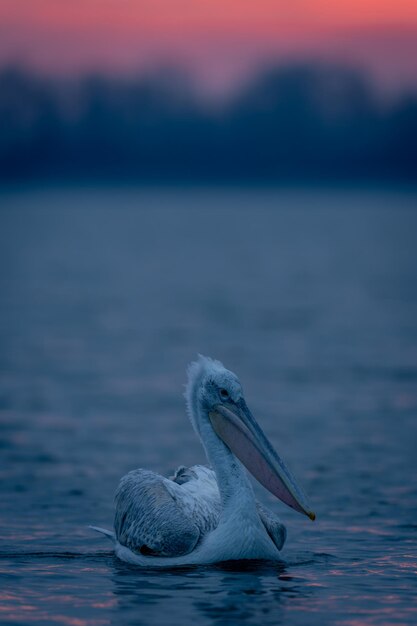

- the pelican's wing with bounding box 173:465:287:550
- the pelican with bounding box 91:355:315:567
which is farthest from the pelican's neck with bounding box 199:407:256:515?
the pelican's wing with bounding box 173:465:287:550

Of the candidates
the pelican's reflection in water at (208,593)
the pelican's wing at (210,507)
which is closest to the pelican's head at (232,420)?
the pelican's wing at (210,507)

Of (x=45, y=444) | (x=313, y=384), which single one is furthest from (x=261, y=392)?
(x=45, y=444)

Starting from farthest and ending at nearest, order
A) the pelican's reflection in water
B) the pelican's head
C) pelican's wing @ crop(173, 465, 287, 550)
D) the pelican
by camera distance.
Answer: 1. pelican's wing @ crop(173, 465, 287, 550)
2. the pelican's head
3. the pelican
4. the pelican's reflection in water

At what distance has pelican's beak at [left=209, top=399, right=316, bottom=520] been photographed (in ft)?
26.0

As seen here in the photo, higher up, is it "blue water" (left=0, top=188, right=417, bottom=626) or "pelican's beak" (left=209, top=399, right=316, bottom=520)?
"pelican's beak" (left=209, top=399, right=316, bottom=520)

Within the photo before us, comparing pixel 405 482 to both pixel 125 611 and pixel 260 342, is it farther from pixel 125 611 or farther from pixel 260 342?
pixel 260 342

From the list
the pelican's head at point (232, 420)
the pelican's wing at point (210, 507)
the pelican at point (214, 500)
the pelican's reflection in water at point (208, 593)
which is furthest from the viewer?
the pelican's wing at point (210, 507)

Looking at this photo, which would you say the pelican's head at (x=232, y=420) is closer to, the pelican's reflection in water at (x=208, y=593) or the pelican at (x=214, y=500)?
the pelican at (x=214, y=500)

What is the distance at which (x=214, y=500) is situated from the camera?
8391mm

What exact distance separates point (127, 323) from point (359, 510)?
15.7 meters

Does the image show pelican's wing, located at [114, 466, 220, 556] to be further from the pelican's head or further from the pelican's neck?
the pelican's head

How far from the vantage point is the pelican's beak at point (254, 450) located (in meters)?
7.94

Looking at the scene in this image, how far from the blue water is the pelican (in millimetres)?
124

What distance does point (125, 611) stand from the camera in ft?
23.7
